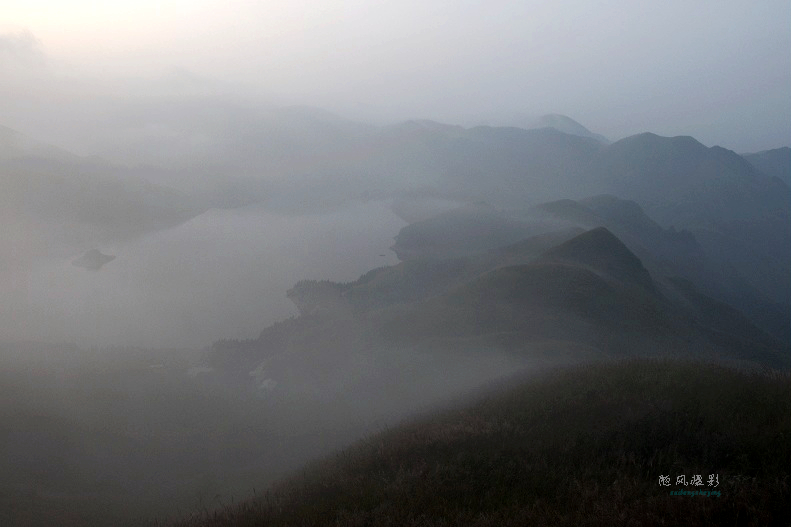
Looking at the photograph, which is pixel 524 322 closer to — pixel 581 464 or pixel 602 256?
pixel 602 256

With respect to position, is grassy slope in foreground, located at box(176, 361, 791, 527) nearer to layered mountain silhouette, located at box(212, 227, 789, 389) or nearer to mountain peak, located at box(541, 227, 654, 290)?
layered mountain silhouette, located at box(212, 227, 789, 389)

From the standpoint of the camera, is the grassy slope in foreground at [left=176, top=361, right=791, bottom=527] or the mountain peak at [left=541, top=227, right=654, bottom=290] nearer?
the grassy slope in foreground at [left=176, top=361, right=791, bottom=527]

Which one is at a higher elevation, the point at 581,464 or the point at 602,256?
the point at 602,256

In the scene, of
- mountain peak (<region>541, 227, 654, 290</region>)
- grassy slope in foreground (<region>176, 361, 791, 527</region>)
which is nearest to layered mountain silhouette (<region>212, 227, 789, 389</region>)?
mountain peak (<region>541, 227, 654, 290</region>)

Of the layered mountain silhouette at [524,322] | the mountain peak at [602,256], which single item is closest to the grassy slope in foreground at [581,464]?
the layered mountain silhouette at [524,322]

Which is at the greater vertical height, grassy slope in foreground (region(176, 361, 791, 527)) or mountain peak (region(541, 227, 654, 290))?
mountain peak (region(541, 227, 654, 290))

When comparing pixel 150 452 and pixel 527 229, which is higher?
pixel 527 229

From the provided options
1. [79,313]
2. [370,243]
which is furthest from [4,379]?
[370,243]

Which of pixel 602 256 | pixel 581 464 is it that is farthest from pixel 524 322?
pixel 581 464

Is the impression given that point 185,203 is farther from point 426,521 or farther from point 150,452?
point 426,521
